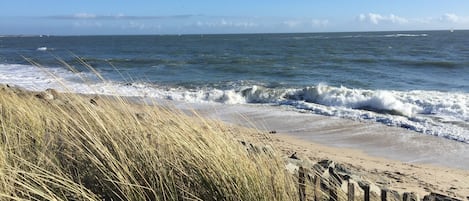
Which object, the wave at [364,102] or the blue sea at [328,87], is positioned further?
the blue sea at [328,87]

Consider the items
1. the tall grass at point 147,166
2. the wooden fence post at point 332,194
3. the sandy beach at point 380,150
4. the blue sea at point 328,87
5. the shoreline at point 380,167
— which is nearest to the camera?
the tall grass at point 147,166

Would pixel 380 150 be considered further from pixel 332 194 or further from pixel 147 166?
pixel 147 166

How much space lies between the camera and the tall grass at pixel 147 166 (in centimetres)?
304

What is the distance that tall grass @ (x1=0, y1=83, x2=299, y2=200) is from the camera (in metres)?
3.04

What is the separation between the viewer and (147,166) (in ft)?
10.7

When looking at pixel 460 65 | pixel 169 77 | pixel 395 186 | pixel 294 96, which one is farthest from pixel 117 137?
pixel 460 65

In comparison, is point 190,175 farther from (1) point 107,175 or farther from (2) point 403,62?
(2) point 403,62

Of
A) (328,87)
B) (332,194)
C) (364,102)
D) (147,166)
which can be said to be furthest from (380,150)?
(328,87)

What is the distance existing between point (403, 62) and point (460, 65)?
376 cm

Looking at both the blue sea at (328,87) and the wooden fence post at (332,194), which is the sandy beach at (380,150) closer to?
the blue sea at (328,87)

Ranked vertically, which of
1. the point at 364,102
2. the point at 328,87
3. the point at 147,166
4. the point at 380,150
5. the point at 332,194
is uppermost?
the point at 147,166

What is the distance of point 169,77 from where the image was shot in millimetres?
25266

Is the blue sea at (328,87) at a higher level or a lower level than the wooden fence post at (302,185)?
lower

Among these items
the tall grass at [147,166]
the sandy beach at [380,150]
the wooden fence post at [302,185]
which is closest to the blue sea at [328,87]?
the tall grass at [147,166]
